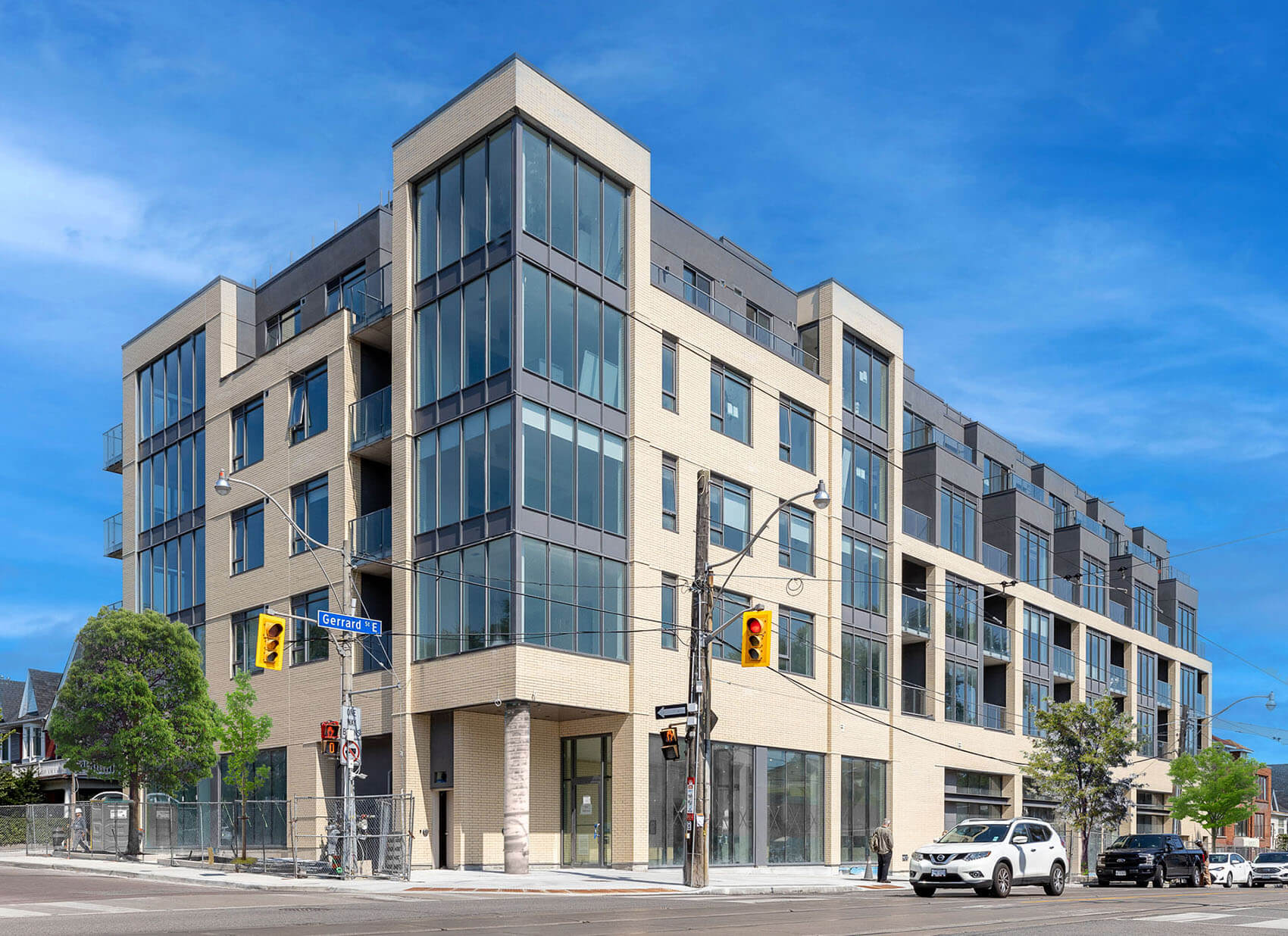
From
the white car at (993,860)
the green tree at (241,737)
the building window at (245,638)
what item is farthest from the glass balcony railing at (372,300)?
the white car at (993,860)

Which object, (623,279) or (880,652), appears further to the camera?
(880,652)

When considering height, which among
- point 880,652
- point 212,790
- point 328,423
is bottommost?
point 212,790

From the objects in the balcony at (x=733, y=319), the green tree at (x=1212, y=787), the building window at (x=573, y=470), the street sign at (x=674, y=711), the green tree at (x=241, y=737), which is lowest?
the green tree at (x=1212, y=787)

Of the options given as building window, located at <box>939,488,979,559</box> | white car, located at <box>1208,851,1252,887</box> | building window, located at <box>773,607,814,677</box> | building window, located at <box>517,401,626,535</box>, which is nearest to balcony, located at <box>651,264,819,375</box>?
building window, located at <box>517,401,626,535</box>

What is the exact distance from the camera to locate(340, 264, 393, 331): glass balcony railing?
4072 cm

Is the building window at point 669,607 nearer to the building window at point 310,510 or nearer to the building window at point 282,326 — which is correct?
the building window at point 310,510

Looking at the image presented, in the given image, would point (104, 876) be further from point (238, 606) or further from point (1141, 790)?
point (1141, 790)

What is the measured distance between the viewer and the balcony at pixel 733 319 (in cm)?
4075

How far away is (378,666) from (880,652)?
1947cm

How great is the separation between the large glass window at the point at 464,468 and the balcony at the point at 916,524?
70.3ft

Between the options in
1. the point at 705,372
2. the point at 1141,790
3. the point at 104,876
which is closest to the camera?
the point at 104,876

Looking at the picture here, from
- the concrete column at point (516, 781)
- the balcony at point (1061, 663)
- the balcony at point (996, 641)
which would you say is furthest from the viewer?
the balcony at point (1061, 663)

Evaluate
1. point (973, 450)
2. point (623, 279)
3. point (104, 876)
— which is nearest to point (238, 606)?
point (104, 876)

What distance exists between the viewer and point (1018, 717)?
195 feet
